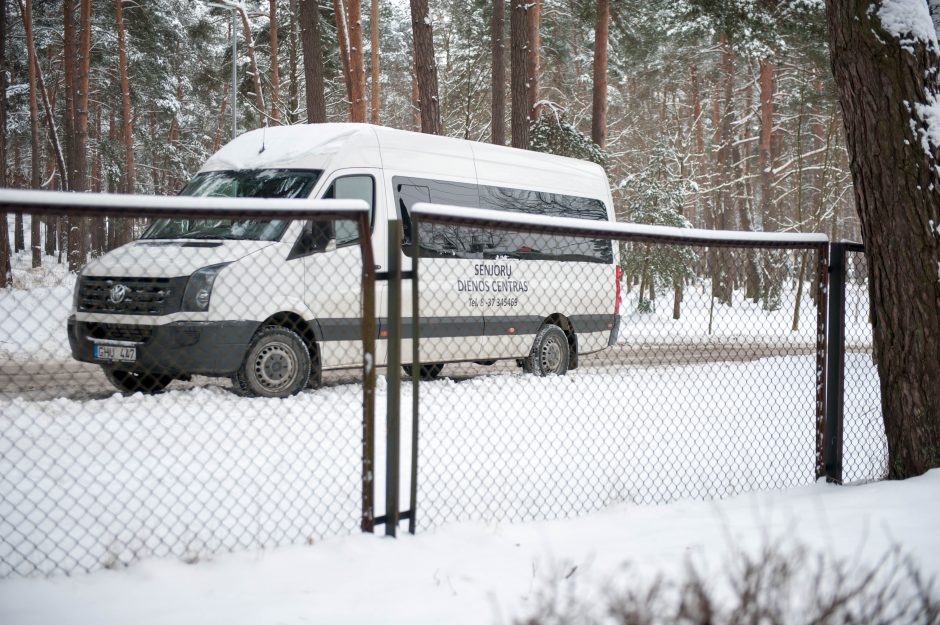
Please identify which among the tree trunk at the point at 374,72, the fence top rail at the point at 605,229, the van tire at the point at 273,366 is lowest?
the van tire at the point at 273,366

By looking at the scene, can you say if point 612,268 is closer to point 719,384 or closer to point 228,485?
point 719,384

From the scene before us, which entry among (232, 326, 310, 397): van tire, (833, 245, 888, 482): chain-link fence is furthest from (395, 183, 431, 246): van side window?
(833, 245, 888, 482): chain-link fence

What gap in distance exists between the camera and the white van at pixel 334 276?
6.57 meters

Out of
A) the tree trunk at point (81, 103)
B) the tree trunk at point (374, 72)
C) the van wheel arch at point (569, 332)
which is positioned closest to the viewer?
the van wheel arch at point (569, 332)

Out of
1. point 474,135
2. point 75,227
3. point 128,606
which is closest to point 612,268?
point 128,606

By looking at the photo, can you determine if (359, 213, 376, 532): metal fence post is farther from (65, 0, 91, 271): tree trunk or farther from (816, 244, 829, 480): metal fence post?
(65, 0, 91, 271): tree trunk

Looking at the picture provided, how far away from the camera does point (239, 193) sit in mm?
7938

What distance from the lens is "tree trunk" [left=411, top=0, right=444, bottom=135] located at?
13.8 meters

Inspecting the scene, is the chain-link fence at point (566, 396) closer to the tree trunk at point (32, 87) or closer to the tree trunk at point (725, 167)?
the tree trunk at point (725, 167)

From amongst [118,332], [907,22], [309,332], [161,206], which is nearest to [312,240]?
[309,332]

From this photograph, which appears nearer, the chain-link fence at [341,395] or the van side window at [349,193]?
the chain-link fence at [341,395]

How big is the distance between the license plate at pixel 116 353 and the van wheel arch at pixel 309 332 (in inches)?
46.3

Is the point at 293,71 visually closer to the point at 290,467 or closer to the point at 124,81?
the point at 124,81

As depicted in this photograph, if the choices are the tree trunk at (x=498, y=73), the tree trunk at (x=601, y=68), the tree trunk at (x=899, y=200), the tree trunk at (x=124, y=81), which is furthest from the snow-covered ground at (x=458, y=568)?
the tree trunk at (x=124, y=81)
